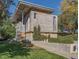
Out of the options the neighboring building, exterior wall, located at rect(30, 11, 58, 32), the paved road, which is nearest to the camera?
the paved road

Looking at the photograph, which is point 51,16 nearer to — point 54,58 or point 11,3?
point 11,3

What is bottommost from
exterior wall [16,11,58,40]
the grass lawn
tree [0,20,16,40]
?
the grass lawn

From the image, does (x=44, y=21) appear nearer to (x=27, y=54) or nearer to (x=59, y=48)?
(x=59, y=48)

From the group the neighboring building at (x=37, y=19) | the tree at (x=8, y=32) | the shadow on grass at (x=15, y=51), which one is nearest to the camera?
the shadow on grass at (x=15, y=51)

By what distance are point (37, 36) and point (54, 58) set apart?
22.7ft

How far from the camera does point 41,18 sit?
63.5ft

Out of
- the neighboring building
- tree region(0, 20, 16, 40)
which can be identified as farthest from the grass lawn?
tree region(0, 20, 16, 40)

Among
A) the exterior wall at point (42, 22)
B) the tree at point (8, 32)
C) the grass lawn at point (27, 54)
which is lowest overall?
the grass lawn at point (27, 54)

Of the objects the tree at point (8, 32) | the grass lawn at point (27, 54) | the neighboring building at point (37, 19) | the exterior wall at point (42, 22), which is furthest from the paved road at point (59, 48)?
the tree at point (8, 32)

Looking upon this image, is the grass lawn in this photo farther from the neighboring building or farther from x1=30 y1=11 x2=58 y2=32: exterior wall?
x1=30 y1=11 x2=58 y2=32: exterior wall

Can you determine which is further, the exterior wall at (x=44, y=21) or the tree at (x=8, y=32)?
the tree at (x=8, y=32)

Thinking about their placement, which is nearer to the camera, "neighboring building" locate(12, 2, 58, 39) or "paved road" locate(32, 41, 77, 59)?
"paved road" locate(32, 41, 77, 59)

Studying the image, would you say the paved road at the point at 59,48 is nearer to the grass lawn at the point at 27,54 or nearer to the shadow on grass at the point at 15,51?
the grass lawn at the point at 27,54

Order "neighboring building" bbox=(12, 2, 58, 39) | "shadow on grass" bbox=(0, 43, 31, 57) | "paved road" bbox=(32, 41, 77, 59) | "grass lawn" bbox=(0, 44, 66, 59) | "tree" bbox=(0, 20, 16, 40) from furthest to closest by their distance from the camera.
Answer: "tree" bbox=(0, 20, 16, 40)
"neighboring building" bbox=(12, 2, 58, 39)
"paved road" bbox=(32, 41, 77, 59)
"shadow on grass" bbox=(0, 43, 31, 57)
"grass lawn" bbox=(0, 44, 66, 59)
